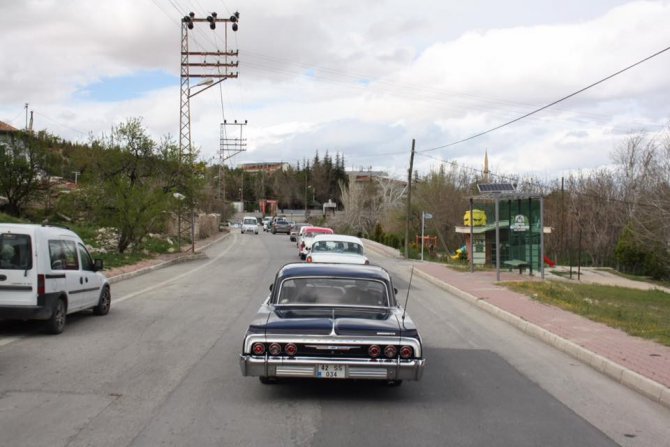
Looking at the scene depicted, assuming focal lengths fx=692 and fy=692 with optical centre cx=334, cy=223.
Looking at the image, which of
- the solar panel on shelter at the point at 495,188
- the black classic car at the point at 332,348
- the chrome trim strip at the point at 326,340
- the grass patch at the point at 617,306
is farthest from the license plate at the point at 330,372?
the solar panel on shelter at the point at 495,188

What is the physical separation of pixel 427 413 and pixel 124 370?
3944mm

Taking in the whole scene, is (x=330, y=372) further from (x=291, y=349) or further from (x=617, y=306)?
(x=617, y=306)

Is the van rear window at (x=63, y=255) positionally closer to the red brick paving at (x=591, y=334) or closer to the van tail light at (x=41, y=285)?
the van tail light at (x=41, y=285)

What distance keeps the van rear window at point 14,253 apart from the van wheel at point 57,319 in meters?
0.87

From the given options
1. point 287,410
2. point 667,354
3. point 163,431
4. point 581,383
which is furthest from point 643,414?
point 163,431

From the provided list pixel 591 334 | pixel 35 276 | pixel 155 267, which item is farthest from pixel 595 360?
pixel 155 267

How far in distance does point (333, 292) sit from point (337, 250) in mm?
14368

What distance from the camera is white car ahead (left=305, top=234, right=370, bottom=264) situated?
2169 cm

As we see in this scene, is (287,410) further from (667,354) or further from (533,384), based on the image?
(667,354)

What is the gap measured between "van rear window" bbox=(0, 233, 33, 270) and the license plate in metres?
6.04

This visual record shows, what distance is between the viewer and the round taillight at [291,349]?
677cm

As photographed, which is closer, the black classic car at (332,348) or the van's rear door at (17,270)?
the black classic car at (332,348)

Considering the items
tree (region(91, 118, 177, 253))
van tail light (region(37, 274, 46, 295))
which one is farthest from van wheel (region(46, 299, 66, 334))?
tree (region(91, 118, 177, 253))

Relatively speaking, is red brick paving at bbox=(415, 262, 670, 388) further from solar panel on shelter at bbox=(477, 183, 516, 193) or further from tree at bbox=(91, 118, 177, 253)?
tree at bbox=(91, 118, 177, 253)
